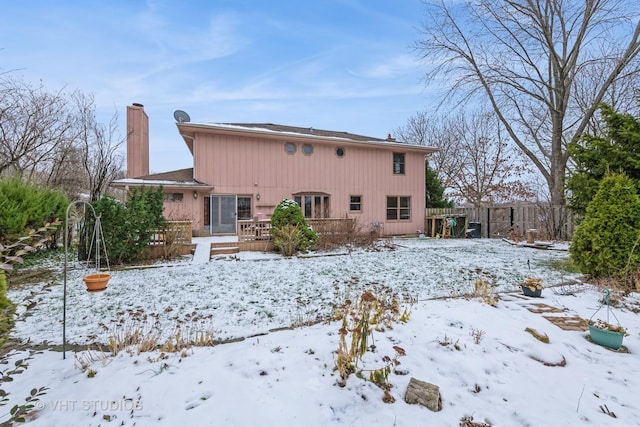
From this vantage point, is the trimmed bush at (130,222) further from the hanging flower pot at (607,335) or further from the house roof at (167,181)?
the hanging flower pot at (607,335)

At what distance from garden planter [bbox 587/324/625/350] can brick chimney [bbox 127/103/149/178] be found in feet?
50.3

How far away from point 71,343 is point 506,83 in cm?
1781

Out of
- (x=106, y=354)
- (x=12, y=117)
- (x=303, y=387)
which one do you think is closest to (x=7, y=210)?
(x=106, y=354)

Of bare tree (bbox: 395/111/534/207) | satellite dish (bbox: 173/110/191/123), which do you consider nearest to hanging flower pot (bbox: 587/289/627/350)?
satellite dish (bbox: 173/110/191/123)

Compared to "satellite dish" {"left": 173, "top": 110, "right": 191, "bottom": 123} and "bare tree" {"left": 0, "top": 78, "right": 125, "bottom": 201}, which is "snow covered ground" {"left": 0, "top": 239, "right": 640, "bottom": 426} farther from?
"satellite dish" {"left": 173, "top": 110, "right": 191, "bottom": 123}

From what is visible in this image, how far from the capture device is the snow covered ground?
190 centimetres

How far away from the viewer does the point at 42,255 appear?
8.05 metres

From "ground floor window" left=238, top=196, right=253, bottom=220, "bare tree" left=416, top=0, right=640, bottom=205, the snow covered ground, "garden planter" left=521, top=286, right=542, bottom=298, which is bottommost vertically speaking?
the snow covered ground

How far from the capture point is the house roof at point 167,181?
33.6 ft

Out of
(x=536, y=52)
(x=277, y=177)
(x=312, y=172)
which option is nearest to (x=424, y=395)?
(x=277, y=177)

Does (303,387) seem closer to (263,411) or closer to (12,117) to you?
(263,411)

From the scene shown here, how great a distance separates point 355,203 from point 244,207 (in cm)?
544

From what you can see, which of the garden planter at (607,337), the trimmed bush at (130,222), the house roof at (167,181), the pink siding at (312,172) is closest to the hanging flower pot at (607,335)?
the garden planter at (607,337)

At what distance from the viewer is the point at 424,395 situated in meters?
1.99
